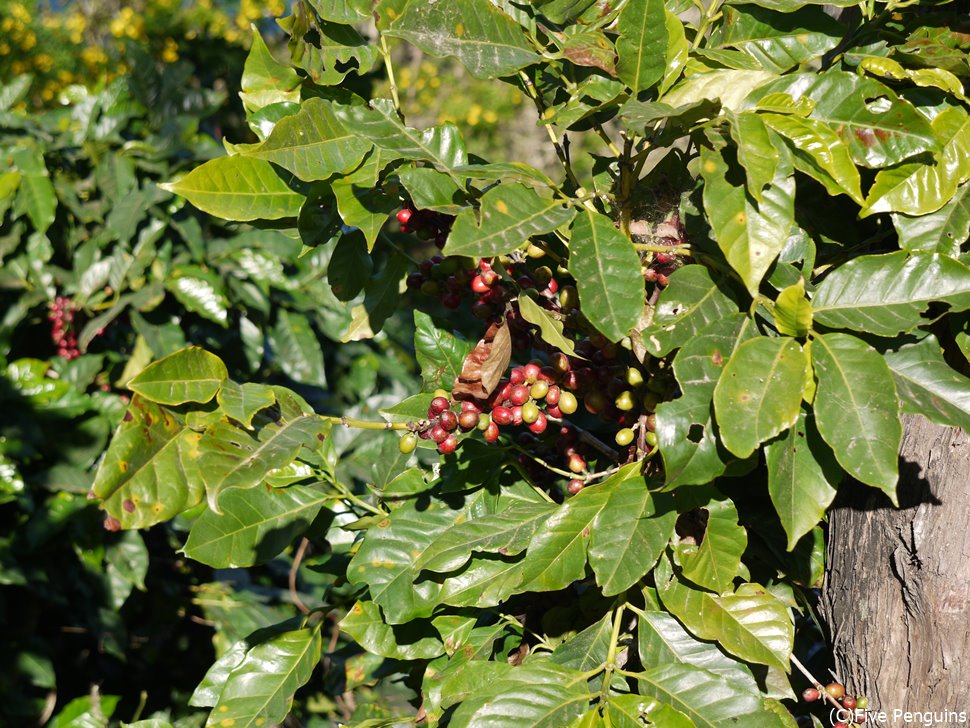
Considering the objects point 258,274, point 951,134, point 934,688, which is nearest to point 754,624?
point 934,688

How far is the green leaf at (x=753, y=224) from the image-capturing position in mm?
755

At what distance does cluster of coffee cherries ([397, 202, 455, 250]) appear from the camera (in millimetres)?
974

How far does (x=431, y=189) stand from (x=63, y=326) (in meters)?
1.73

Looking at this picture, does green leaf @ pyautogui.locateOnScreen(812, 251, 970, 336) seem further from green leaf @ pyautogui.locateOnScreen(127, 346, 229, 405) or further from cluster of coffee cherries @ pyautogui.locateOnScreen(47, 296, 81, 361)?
cluster of coffee cherries @ pyautogui.locateOnScreen(47, 296, 81, 361)

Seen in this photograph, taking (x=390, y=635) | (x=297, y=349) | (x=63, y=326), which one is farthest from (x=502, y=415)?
(x=63, y=326)

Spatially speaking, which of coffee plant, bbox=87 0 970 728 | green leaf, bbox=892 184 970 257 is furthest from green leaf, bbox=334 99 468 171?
green leaf, bbox=892 184 970 257

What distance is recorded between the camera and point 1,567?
2.05m

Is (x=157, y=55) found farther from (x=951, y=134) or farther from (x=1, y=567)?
(x=951, y=134)

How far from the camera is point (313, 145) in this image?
0.86 m

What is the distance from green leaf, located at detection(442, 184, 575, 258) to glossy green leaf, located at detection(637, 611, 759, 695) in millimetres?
431

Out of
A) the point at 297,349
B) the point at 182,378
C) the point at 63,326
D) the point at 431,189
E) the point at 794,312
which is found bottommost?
the point at 297,349

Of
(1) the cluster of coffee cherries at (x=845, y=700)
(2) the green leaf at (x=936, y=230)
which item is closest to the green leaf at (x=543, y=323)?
(2) the green leaf at (x=936, y=230)

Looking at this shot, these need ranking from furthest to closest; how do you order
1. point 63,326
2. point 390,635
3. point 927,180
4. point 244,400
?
point 63,326
point 390,635
point 244,400
point 927,180

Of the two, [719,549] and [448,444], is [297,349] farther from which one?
[719,549]
